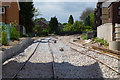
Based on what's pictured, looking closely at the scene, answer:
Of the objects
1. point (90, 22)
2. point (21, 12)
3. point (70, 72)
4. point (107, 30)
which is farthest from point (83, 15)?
point (70, 72)

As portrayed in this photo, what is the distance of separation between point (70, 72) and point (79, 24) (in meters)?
67.1

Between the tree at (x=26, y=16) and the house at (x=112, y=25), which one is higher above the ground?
the tree at (x=26, y=16)

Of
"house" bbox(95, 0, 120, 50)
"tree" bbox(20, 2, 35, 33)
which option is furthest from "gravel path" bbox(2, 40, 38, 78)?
"tree" bbox(20, 2, 35, 33)

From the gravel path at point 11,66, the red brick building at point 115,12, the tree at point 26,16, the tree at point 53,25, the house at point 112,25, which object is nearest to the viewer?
the gravel path at point 11,66

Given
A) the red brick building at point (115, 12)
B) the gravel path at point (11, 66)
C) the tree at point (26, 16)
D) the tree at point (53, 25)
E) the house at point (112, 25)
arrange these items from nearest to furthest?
the gravel path at point (11, 66), the house at point (112, 25), the red brick building at point (115, 12), the tree at point (26, 16), the tree at point (53, 25)

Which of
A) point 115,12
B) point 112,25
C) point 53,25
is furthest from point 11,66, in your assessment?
point 53,25

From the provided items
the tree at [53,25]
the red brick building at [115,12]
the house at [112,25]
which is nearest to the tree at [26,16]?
the house at [112,25]

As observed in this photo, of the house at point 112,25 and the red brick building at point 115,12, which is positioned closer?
the house at point 112,25

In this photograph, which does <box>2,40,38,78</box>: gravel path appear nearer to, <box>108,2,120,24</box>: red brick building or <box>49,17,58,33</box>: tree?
<box>108,2,120,24</box>: red brick building

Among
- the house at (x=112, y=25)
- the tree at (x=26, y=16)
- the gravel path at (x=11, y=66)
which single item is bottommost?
the gravel path at (x=11, y=66)

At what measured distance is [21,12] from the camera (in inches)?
1829

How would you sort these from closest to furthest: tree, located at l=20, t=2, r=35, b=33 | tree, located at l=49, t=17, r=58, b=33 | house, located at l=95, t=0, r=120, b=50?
1. house, located at l=95, t=0, r=120, b=50
2. tree, located at l=20, t=2, r=35, b=33
3. tree, located at l=49, t=17, r=58, b=33

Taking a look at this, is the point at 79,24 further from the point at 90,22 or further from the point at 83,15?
the point at 83,15

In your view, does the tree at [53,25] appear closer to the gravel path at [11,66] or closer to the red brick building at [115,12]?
the red brick building at [115,12]
